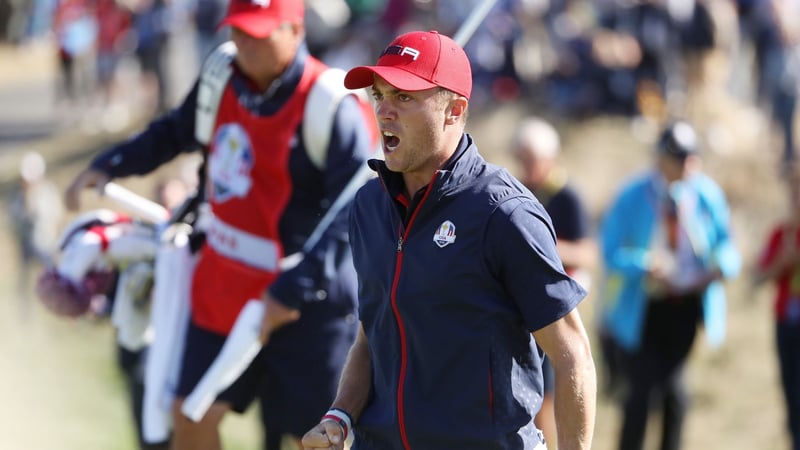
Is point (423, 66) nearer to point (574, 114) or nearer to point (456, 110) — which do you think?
point (456, 110)

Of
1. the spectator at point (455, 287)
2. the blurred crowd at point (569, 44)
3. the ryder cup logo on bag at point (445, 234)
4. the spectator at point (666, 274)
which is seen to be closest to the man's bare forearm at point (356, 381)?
the spectator at point (455, 287)

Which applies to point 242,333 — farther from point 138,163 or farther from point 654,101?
point 654,101

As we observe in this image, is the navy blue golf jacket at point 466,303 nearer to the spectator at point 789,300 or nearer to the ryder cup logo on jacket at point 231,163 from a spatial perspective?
the ryder cup logo on jacket at point 231,163

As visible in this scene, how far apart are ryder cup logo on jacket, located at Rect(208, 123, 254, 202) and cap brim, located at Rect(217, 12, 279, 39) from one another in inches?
16.8

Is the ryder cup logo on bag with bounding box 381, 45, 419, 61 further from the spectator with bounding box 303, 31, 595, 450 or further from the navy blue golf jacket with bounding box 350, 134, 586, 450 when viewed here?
the navy blue golf jacket with bounding box 350, 134, 586, 450

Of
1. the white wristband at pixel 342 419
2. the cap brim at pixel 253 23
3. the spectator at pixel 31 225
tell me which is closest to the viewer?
the white wristband at pixel 342 419

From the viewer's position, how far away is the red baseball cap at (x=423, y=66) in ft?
11.5

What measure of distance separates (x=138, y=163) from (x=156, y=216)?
0.36 m

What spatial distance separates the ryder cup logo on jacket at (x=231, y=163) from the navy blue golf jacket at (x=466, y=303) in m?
1.67

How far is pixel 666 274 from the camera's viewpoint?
7.48m

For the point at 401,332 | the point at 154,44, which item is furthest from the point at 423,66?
the point at 154,44

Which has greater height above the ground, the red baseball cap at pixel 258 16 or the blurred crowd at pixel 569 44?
the red baseball cap at pixel 258 16

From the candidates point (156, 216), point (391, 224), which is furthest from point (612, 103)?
point (391, 224)

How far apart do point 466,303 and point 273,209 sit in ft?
6.26
